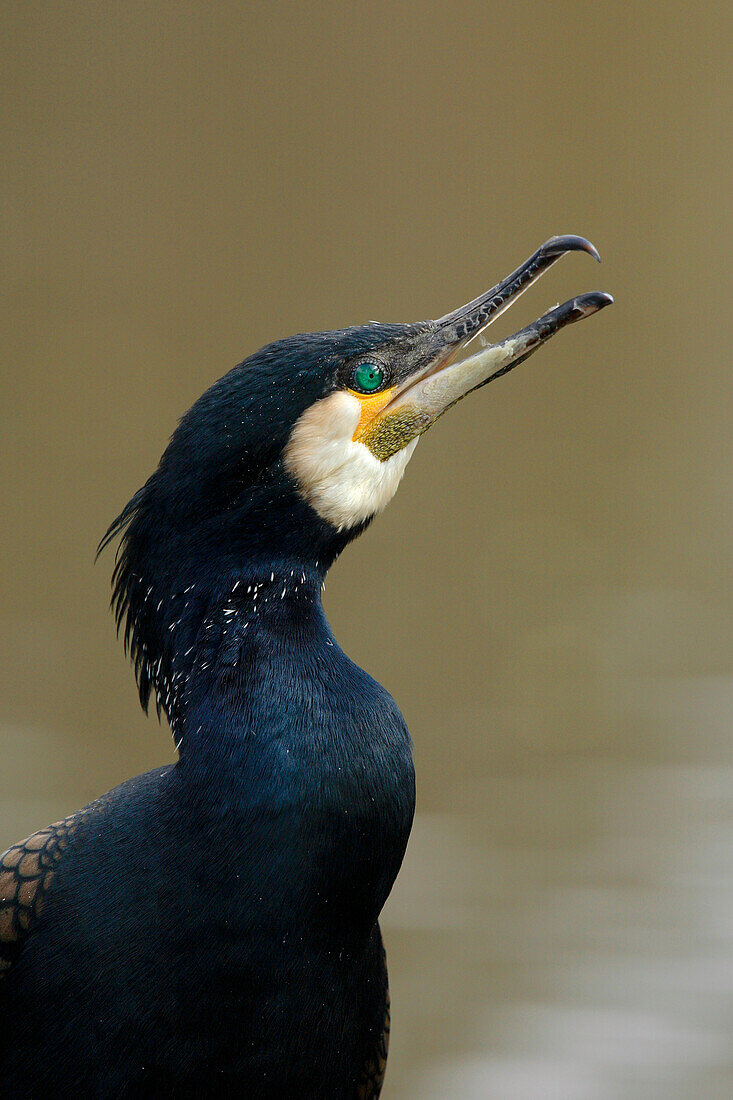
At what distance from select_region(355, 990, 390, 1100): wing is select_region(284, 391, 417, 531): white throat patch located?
0.79 m

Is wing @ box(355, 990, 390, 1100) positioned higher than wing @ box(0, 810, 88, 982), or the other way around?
wing @ box(0, 810, 88, 982)

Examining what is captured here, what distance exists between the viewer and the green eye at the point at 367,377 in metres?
2.40

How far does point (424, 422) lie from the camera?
8.13 ft

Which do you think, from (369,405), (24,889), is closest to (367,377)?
(369,405)

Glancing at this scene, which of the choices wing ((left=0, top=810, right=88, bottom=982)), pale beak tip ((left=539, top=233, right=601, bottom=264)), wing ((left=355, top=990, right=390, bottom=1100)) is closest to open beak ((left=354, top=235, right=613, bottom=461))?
pale beak tip ((left=539, top=233, right=601, bottom=264))

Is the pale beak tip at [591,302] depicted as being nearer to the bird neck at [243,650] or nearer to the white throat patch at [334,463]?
the white throat patch at [334,463]

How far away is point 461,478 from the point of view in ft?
24.6

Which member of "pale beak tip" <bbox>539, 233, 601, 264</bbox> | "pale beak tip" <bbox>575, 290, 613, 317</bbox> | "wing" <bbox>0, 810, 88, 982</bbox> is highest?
"pale beak tip" <bbox>539, 233, 601, 264</bbox>

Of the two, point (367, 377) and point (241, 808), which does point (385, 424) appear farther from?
point (241, 808)

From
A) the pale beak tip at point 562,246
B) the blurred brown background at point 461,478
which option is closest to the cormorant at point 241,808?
the pale beak tip at point 562,246

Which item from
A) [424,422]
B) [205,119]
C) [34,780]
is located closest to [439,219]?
[205,119]

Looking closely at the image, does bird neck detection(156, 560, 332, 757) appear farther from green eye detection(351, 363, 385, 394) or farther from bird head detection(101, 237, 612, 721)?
green eye detection(351, 363, 385, 394)

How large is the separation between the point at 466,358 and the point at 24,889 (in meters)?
1.03

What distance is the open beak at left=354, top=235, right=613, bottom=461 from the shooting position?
2.41m
